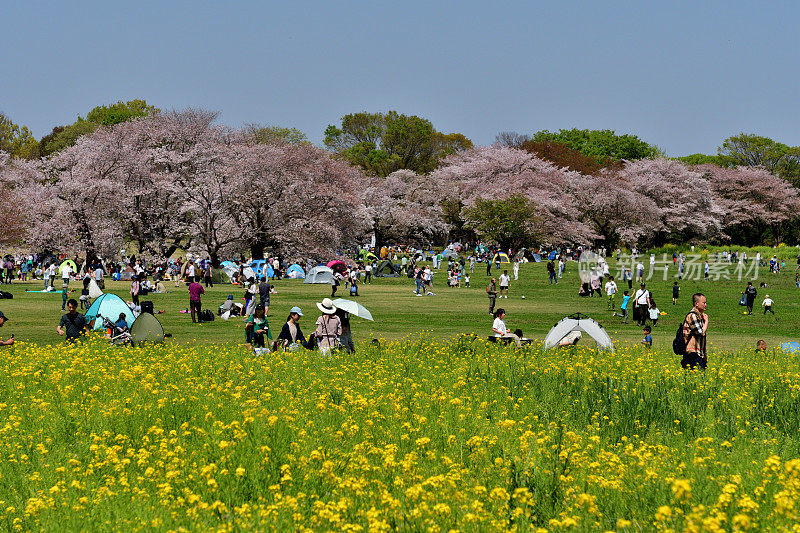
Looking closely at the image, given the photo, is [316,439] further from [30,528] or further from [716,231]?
[716,231]

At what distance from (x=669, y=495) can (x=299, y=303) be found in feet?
79.8

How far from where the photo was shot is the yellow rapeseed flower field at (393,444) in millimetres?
5777

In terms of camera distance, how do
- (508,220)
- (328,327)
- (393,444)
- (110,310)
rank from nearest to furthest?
(393,444)
(328,327)
(110,310)
(508,220)

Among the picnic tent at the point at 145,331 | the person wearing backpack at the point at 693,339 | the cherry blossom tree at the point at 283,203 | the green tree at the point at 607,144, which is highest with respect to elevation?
the green tree at the point at 607,144

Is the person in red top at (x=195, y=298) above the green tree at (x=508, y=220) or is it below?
below

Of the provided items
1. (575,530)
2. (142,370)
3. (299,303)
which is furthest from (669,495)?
→ (299,303)

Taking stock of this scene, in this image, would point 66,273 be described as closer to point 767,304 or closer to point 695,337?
point 767,304

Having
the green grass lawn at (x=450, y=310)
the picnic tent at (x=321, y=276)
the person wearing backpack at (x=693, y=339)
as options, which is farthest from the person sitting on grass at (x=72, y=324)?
the picnic tent at (x=321, y=276)

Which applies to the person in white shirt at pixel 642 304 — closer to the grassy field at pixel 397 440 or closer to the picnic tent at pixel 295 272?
the grassy field at pixel 397 440

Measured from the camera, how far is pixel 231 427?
8.34 m

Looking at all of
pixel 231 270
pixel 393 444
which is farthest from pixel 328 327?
pixel 231 270

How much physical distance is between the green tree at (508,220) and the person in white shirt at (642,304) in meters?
34.5

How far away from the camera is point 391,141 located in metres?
91.9

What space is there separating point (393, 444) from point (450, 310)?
21677 millimetres
